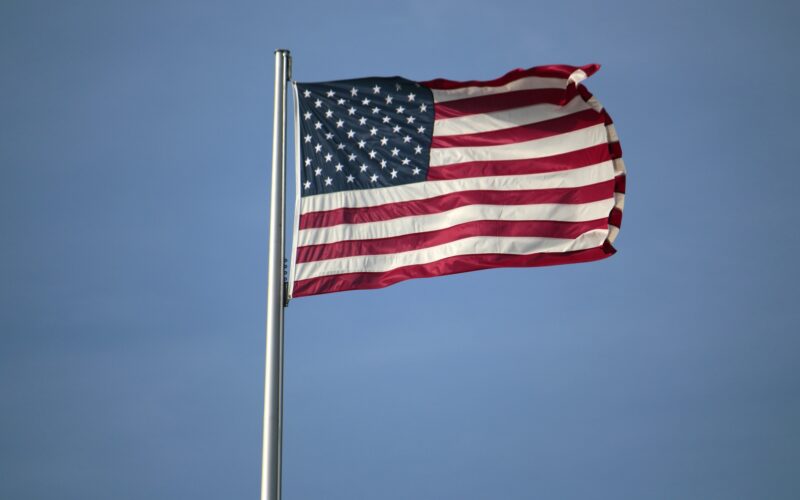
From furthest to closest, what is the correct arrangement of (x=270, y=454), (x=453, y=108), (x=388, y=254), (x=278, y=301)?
(x=453, y=108) → (x=388, y=254) → (x=278, y=301) → (x=270, y=454)

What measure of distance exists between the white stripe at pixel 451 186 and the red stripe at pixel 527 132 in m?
0.67

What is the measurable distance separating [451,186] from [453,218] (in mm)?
595

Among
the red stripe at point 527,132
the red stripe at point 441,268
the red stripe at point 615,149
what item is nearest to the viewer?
the red stripe at point 441,268

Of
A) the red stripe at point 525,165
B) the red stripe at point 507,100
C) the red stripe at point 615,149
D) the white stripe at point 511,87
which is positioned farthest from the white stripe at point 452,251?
the white stripe at point 511,87

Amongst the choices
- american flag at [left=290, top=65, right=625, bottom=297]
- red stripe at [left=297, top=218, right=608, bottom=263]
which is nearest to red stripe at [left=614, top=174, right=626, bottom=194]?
american flag at [left=290, top=65, right=625, bottom=297]

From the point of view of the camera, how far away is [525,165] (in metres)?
18.3

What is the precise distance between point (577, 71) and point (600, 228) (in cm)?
267

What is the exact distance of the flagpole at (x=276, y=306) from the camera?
14.3 m

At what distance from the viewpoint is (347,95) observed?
18.0 m

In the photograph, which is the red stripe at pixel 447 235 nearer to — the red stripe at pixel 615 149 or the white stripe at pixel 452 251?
the white stripe at pixel 452 251

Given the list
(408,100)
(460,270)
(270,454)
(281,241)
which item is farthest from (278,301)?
(408,100)

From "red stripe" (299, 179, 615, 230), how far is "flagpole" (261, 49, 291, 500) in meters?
1.03

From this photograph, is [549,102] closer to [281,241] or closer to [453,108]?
[453,108]

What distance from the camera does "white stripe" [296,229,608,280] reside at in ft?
54.5
